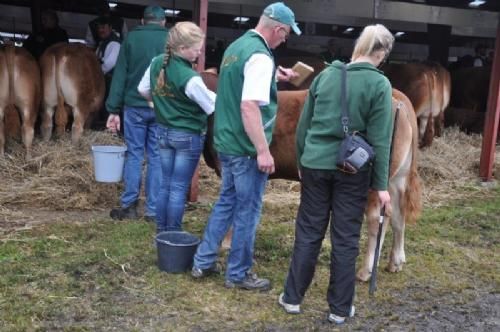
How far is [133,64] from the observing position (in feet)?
17.5

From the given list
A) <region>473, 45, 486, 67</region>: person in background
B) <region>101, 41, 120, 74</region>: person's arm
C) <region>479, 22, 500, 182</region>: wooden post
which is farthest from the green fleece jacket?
<region>473, 45, 486, 67</region>: person in background

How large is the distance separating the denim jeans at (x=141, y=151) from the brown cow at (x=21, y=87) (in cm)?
193

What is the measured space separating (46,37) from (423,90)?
533 cm

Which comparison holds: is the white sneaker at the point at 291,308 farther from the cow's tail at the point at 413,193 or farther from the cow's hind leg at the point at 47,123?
the cow's hind leg at the point at 47,123

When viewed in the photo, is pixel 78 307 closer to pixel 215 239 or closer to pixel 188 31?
pixel 215 239

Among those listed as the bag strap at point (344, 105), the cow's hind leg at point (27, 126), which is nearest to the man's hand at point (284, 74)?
the bag strap at point (344, 105)

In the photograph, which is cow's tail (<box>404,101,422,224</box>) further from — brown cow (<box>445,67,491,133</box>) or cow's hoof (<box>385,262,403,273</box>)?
brown cow (<box>445,67,491,133</box>)

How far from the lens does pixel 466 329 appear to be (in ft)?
12.4

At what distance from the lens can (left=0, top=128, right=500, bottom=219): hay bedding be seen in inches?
233

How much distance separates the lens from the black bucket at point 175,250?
163 inches

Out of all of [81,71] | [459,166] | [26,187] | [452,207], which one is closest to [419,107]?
[459,166]

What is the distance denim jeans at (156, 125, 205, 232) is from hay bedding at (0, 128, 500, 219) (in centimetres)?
170

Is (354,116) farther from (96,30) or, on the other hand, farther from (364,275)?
(96,30)

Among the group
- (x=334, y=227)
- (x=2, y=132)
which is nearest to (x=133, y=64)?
(x=2, y=132)
